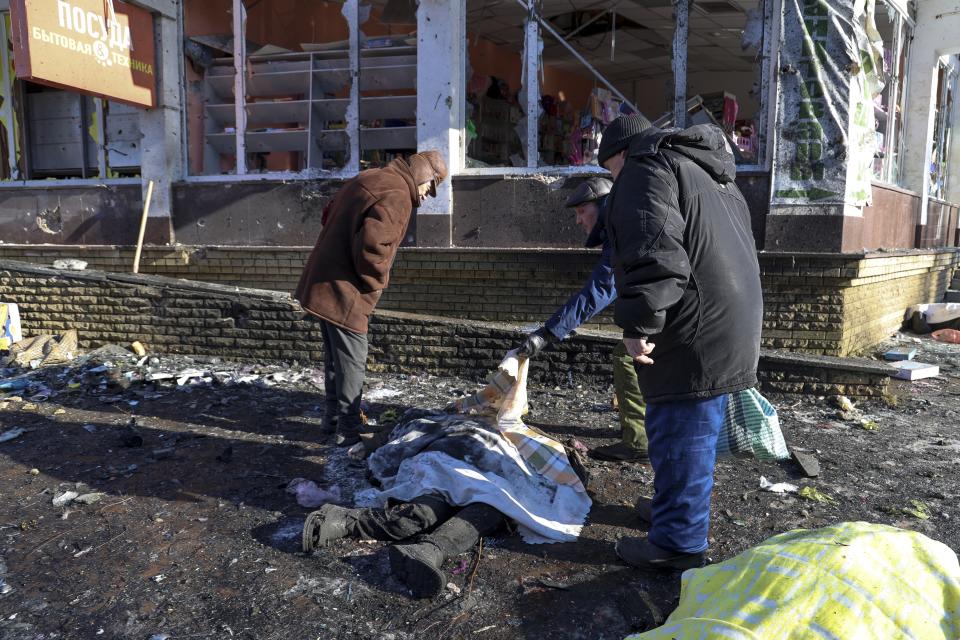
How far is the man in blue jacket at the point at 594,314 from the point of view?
12.6 ft

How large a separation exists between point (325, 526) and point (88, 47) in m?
6.28

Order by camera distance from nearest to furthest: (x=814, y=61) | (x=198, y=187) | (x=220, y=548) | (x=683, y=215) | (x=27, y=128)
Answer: (x=683, y=215), (x=220, y=548), (x=814, y=61), (x=198, y=187), (x=27, y=128)

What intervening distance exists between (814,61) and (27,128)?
10.2 meters

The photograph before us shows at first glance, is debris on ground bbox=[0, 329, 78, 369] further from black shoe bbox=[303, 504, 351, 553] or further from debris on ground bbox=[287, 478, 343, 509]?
black shoe bbox=[303, 504, 351, 553]

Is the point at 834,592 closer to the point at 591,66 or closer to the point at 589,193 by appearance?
the point at 589,193

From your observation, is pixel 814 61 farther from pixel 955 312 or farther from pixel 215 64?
pixel 215 64

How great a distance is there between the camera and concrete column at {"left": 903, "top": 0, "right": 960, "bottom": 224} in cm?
835

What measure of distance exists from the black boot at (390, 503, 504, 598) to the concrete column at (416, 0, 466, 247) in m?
4.23

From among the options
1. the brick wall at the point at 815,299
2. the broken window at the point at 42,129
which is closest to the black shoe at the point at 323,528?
the brick wall at the point at 815,299

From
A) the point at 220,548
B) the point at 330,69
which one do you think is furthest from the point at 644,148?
the point at 330,69

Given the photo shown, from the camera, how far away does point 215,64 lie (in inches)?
325

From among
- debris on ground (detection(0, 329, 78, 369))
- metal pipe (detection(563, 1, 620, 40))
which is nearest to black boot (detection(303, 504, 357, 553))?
debris on ground (detection(0, 329, 78, 369))

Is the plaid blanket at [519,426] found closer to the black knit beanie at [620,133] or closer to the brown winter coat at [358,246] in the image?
the brown winter coat at [358,246]

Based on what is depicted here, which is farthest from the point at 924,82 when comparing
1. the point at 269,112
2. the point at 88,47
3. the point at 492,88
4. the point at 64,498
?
the point at 64,498
